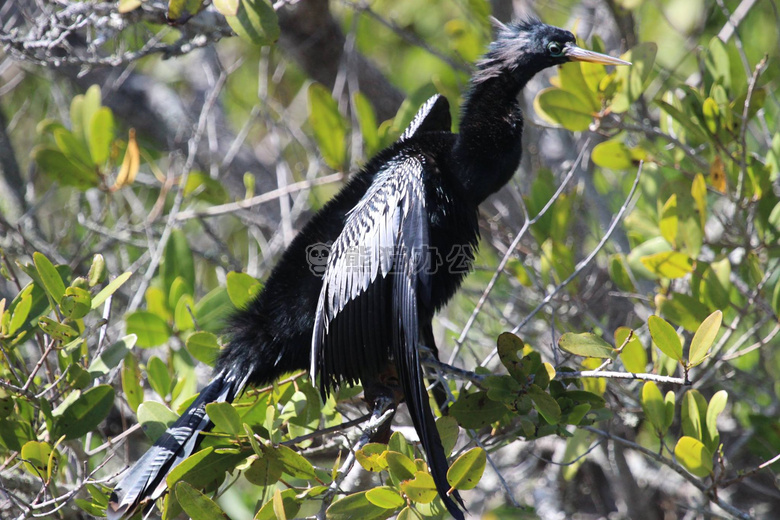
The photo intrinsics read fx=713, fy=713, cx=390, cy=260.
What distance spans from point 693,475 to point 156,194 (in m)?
3.58

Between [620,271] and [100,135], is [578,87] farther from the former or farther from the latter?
[100,135]

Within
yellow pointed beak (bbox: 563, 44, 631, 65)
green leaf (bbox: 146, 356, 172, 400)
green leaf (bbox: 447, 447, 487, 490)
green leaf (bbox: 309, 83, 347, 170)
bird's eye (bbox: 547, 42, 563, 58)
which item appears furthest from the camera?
green leaf (bbox: 309, 83, 347, 170)

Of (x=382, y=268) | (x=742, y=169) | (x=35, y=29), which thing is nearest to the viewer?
(x=382, y=268)

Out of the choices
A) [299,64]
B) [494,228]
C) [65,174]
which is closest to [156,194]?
[299,64]

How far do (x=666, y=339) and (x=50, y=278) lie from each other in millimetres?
1686

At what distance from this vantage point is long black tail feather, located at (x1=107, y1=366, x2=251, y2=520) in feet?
6.91

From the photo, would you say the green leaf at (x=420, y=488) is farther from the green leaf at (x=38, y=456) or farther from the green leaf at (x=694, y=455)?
the green leaf at (x=38, y=456)

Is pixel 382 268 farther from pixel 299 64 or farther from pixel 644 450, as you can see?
pixel 299 64

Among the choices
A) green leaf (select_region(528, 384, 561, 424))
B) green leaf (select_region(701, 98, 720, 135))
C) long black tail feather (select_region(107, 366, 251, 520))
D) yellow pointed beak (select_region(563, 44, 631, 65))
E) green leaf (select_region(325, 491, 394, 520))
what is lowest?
long black tail feather (select_region(107, 366, 251, 520))

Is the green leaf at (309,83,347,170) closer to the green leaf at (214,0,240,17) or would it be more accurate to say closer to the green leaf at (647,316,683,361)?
the green leaf at (214,0,240,17)

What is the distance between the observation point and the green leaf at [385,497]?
5.69 feet

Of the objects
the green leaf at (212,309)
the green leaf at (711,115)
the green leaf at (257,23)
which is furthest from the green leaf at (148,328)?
the green leaf at (711,115)

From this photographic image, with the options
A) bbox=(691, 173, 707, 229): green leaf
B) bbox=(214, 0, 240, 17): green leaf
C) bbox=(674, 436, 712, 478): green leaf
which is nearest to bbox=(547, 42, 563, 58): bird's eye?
bbox=(691, 173, 707, 229): green leaf

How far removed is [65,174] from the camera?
120 inches
